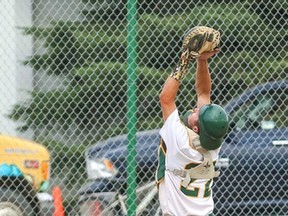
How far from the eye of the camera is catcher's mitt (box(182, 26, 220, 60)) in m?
6.27

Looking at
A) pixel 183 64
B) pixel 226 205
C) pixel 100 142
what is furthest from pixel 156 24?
pixel 183 64

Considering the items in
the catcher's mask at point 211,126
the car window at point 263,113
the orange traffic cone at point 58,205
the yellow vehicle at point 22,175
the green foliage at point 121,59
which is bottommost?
the orange traffic cone at point 58,205

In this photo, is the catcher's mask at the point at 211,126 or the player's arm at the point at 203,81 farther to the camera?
the player's arm at the point at 203,81

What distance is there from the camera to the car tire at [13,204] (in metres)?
8.88

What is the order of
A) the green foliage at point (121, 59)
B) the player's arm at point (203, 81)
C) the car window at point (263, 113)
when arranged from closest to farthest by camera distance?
the player's arm at point (203, 81)
the green foliage at point (121, 59)
the car window at point (263, 113)

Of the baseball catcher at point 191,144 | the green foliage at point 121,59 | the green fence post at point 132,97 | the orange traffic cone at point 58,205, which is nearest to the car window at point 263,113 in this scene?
the green foliage at point 121,59

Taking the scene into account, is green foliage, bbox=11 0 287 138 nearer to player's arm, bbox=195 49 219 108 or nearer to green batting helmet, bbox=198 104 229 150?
player's arm, bbox=195 49 219 108

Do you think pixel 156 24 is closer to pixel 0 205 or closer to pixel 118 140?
pixel 118 140

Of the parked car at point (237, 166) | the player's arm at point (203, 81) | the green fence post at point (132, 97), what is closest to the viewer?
the player's arm at point (203, 81)

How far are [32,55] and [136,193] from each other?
1.68 meters

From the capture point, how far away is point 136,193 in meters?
8.81

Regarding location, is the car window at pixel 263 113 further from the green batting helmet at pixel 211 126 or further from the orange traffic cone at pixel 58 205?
the green batting helmet at pixel 211 126

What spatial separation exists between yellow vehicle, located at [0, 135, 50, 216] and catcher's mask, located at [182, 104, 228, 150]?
122 inches

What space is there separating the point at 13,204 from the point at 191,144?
3032 millimetres
